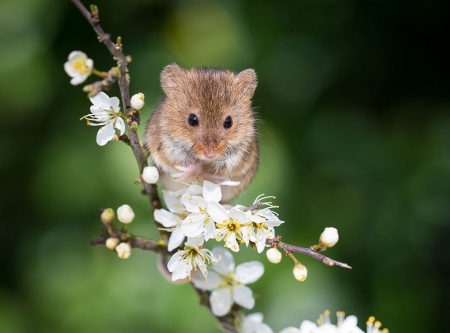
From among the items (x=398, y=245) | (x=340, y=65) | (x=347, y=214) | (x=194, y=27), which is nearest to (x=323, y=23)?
(x=340, y=65)

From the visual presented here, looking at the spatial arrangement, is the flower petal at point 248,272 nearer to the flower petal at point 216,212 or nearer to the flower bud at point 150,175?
the flower petal at point 216,212

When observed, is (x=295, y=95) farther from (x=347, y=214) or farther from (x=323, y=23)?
(x=347, y=214)

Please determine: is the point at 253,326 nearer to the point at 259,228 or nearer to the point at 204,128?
the point at 259,228

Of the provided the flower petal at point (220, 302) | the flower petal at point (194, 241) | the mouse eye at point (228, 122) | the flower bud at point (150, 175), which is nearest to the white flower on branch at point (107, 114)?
the flower bud at point (150, 175)

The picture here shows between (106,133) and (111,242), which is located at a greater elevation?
(106,133)

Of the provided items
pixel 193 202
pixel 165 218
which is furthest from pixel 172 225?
pixel 193 202

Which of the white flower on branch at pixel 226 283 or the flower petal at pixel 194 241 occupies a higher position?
the flower petal at pixel 194 241

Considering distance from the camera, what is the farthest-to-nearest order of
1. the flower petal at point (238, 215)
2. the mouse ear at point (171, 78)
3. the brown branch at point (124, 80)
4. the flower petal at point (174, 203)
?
1. the mouse ear at point (171, 78)
2. the flower petal at point (174, 203)
3. the flower petal at point (238, 215)
4. the brown branch at point (124, 80)
